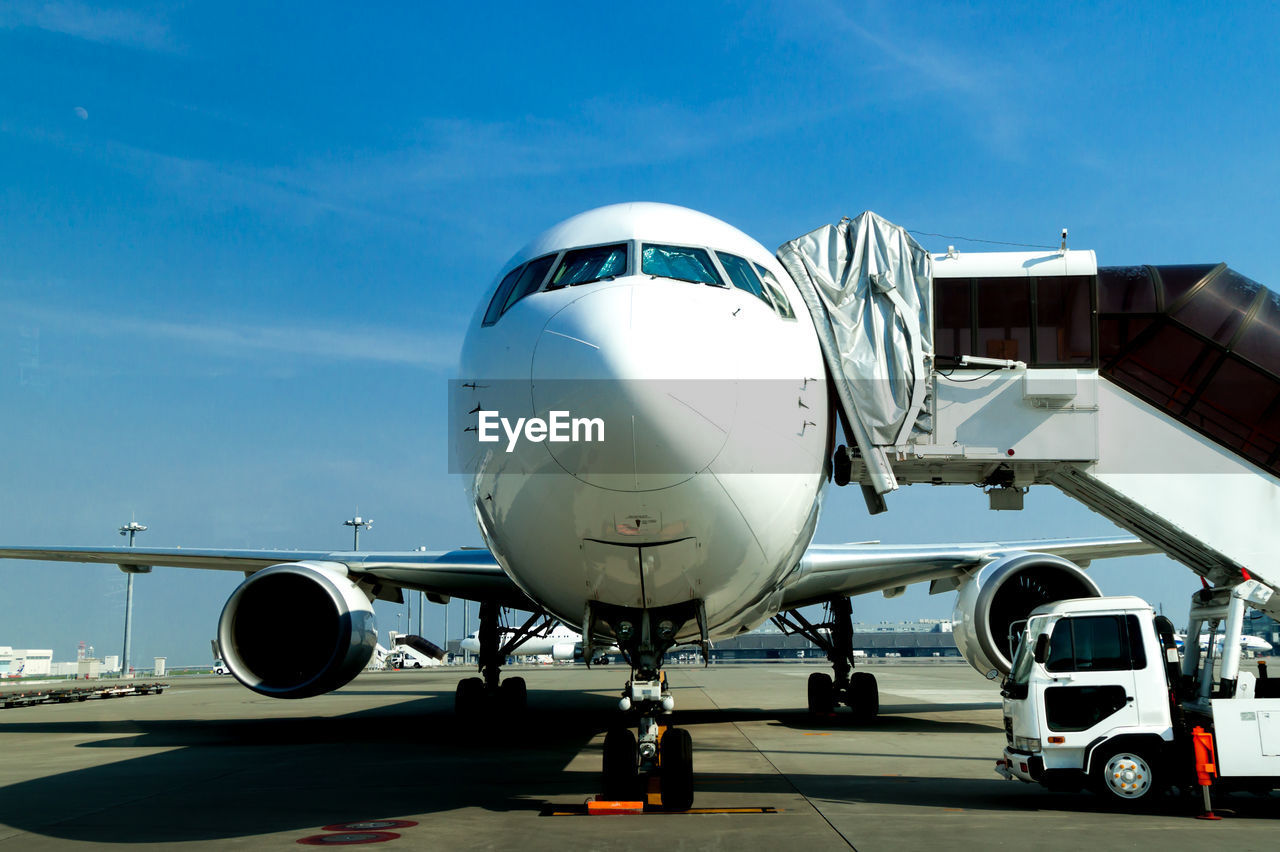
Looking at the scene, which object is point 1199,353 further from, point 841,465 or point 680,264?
point 680,264

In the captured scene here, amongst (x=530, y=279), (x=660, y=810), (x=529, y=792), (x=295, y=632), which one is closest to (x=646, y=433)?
(x=530, y=279)

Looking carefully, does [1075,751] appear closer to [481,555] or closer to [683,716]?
[481,555]

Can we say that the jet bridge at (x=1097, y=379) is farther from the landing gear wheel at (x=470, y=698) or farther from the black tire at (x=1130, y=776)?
the landing gear wheel at (x=470, y=698)

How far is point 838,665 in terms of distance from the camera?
53.7 feet

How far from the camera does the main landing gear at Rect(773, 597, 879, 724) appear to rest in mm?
15633

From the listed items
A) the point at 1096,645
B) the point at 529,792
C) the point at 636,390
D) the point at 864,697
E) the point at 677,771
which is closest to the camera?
the point at 636,390

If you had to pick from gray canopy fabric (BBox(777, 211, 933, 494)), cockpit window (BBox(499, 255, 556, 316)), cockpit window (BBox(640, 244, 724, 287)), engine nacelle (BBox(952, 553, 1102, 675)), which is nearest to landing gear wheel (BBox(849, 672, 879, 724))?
engine nacelle (BBox(952, 553, 1102, 675))

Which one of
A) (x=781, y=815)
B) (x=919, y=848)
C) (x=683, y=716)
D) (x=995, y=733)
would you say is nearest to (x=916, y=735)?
(x=995, y=733)

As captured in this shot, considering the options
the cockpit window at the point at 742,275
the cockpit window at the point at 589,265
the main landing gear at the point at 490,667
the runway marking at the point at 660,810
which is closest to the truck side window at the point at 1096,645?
the runway marking at the point at 660,810

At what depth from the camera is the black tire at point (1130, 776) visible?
7.79m

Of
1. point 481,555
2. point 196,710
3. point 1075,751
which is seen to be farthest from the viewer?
point 196,710

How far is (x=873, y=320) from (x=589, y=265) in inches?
102

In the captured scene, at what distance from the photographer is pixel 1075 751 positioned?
798 cm

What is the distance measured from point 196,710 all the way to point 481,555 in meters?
10.9
